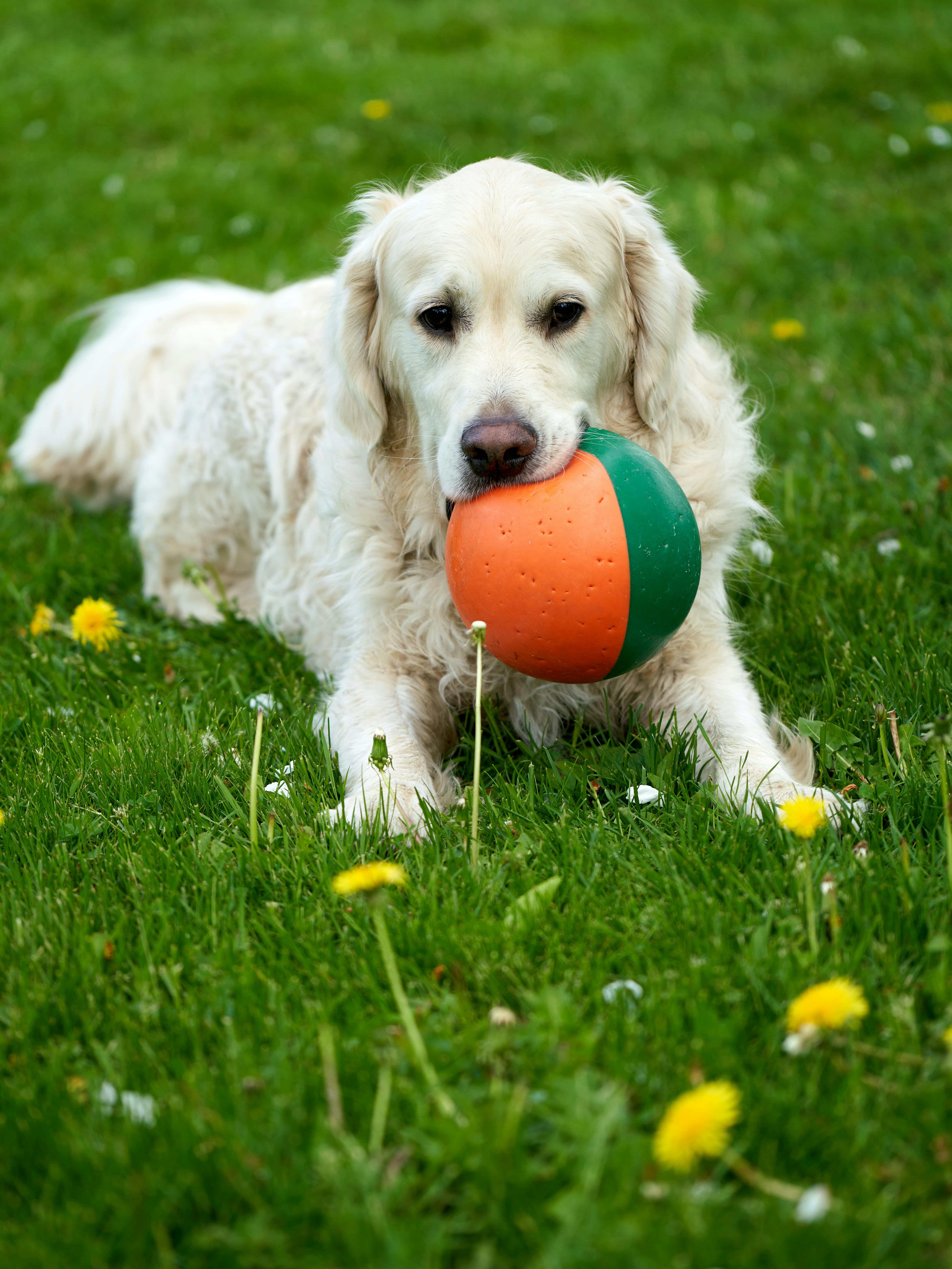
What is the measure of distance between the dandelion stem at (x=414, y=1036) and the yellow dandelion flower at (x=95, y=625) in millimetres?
1894

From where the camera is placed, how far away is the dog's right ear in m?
3.16

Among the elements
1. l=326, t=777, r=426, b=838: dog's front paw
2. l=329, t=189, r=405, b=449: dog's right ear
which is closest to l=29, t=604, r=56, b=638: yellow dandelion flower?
l=329, t=189, r=405, b=449: dog's right ear

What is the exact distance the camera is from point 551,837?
240cm

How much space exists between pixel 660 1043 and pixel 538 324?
169 cm

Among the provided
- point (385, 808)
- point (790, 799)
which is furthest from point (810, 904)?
point (385, 808)

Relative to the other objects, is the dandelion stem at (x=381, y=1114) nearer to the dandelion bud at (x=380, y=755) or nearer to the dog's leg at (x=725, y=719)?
the dandelion bud at (x=380, y=755)

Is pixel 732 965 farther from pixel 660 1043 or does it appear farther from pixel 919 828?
pixel 919 828

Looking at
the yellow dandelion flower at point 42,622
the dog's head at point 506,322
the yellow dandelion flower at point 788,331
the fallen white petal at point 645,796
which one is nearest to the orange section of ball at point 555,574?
the dog's head at point 506,322

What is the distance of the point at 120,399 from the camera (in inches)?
200

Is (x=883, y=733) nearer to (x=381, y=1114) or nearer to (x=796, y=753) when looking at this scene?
(x=796, y=753)

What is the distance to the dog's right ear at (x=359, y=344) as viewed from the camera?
3.16 metres

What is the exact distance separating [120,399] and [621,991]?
3980 mm

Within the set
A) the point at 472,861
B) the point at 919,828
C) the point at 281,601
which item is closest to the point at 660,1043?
the point at 472,861

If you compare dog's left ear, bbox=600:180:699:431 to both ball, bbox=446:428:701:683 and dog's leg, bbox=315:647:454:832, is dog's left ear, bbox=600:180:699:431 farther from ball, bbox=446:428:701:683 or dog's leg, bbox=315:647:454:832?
dog's leg, bbox=315:647:454:832
